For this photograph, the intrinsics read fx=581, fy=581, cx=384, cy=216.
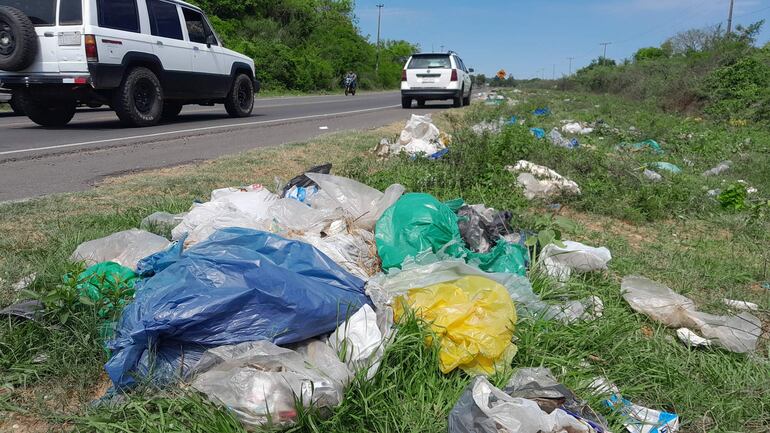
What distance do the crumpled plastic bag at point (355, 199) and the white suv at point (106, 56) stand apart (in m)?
6.04

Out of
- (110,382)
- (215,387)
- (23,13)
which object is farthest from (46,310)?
(23,13)

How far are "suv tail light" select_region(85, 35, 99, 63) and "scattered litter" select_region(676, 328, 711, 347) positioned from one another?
8192mm

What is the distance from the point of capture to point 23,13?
27.0 feet

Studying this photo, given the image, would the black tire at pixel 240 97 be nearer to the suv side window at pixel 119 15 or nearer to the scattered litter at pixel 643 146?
the suv side window at pixel 119 15

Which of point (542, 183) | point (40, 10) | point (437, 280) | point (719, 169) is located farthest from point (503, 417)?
point (40, 10)

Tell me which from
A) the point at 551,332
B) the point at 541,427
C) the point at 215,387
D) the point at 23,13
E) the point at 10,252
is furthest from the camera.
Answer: the point at 23,13

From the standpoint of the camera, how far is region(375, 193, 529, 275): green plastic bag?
317 centimetres

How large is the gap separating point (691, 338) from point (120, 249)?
2.91 metres

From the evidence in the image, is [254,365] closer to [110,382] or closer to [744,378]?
[110,382]

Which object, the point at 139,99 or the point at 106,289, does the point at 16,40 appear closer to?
the point at 139,99

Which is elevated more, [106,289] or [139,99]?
[139,99]

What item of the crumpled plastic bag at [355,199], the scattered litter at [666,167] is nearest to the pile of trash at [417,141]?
the scattered litter at [666,167]

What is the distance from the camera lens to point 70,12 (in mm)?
8297

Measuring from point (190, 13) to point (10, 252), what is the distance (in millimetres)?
8293
